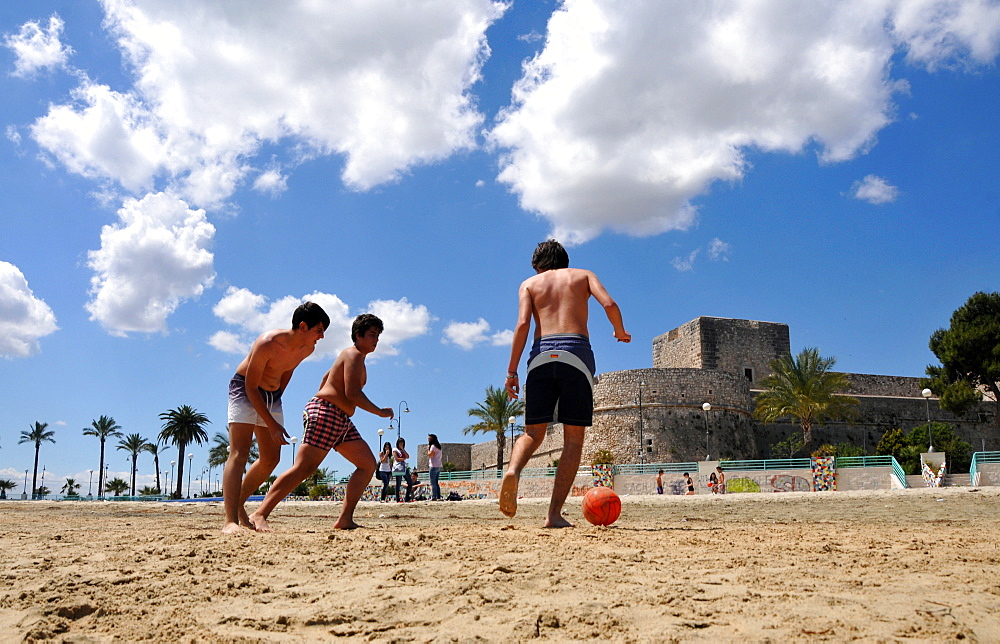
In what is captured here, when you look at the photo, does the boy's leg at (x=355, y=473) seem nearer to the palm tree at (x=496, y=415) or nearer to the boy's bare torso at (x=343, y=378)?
the boy's bare torso at (x=343, y=378)

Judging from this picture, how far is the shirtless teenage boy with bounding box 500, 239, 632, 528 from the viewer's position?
4.42m

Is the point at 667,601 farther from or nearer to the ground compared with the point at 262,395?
nearer to the ground

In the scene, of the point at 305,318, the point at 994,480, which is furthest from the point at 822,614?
the point at 994,480

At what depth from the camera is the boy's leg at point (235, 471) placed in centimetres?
478

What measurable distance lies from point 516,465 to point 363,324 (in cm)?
154

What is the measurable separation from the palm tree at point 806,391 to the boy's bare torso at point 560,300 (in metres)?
31.9

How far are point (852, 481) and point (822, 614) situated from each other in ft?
72.9

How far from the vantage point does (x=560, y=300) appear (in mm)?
4617

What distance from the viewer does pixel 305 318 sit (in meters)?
4.97

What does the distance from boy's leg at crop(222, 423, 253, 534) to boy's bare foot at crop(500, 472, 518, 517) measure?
1661mm

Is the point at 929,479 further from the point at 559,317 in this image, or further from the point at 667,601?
the point at 667,601

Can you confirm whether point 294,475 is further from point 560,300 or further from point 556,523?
point 560,300

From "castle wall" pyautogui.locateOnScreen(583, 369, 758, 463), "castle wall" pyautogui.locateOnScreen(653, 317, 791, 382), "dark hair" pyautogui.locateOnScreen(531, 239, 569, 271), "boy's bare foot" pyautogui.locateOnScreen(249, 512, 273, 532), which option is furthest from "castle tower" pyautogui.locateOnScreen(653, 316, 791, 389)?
"boy's bare foot" pyautogui.locateOnScreen(249, 512, 273, 532)

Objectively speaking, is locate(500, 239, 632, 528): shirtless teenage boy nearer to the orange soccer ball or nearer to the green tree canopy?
the orange soccer ball
